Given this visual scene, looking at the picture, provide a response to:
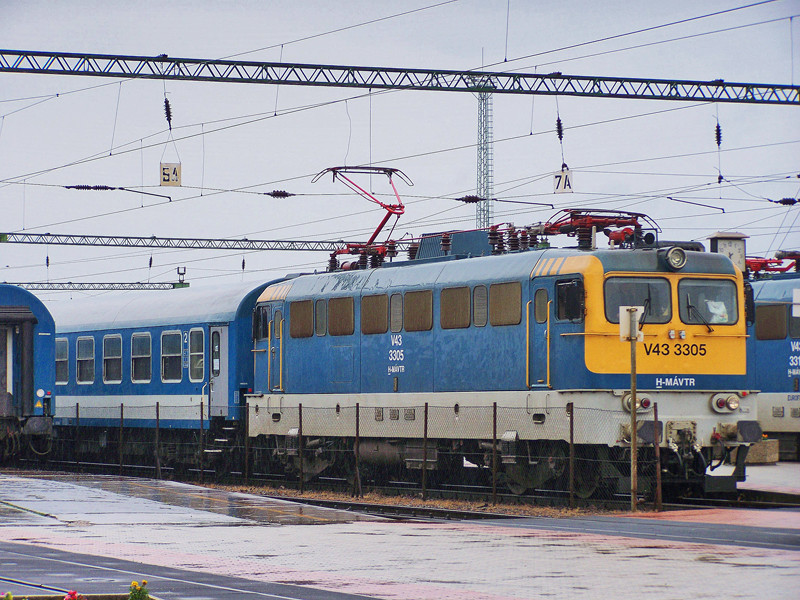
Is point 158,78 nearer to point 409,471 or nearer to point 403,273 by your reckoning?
point 403,273

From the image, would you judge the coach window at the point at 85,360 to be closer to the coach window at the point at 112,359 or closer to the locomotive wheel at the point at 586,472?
the coach window at the point at 112,359

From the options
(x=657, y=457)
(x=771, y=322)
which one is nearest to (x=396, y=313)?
(x=657, y=457)

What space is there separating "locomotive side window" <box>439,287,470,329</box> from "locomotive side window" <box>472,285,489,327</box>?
6.8 inches

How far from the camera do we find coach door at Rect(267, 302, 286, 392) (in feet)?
95.1

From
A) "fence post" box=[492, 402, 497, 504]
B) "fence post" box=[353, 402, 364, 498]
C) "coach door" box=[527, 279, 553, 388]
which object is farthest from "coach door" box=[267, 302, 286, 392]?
"coach door" box=[527, 279, 553, 388]

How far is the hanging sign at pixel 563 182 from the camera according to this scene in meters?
34.5

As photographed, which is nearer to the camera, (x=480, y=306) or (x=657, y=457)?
(x=657, y=457)

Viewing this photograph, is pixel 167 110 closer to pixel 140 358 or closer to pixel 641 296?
pixel 140 358

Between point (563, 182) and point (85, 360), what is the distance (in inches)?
528

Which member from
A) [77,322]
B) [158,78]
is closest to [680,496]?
[158,78]

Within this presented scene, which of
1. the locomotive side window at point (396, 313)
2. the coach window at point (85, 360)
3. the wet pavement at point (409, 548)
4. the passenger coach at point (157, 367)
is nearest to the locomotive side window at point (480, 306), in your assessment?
the locomotive side window at point (396, 313)

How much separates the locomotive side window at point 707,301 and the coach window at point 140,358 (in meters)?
15.4

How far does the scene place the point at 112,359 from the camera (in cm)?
3503

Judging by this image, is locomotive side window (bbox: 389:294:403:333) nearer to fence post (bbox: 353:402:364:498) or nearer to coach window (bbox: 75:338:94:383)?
fence post (bbox: 353:402:364:498)
